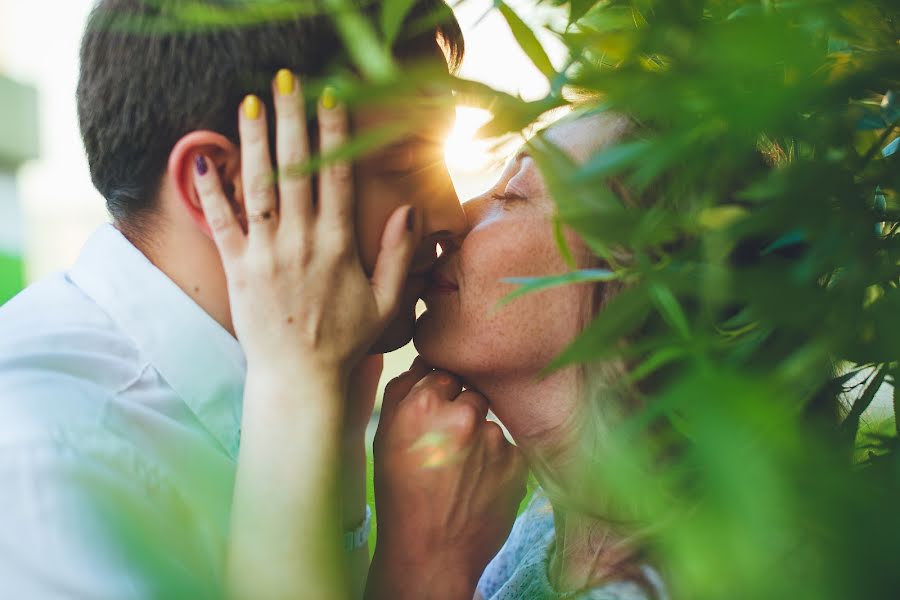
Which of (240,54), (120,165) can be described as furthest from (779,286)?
(120,165)

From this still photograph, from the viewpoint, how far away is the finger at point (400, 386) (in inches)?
52.6

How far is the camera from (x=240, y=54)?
107 centimetres

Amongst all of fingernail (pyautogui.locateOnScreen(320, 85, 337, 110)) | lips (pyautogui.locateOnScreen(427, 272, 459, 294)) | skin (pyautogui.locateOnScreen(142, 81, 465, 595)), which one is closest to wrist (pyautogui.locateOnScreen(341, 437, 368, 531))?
skin (pyautogui.locateOnScreen(142, 81, 465, 595))

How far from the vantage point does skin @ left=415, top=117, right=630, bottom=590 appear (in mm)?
1174

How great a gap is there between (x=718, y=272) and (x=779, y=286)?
0.09 feet

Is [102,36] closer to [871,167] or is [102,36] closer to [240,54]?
[240,54]

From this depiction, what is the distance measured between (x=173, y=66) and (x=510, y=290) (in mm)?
562

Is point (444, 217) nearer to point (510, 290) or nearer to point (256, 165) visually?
point (510, 290)

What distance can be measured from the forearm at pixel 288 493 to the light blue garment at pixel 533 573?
367 millimetres

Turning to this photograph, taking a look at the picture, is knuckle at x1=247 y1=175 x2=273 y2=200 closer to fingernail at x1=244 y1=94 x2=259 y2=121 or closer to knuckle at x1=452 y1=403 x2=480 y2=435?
fingernail at x1=244 y1=94 x2=259 y2=121

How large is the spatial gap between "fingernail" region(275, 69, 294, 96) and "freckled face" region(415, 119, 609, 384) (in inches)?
13.8

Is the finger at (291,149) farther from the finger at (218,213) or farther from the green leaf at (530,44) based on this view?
the green leaf at (530,44)

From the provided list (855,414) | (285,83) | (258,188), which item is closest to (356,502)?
(258,188)

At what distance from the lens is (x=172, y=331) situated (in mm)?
1137
